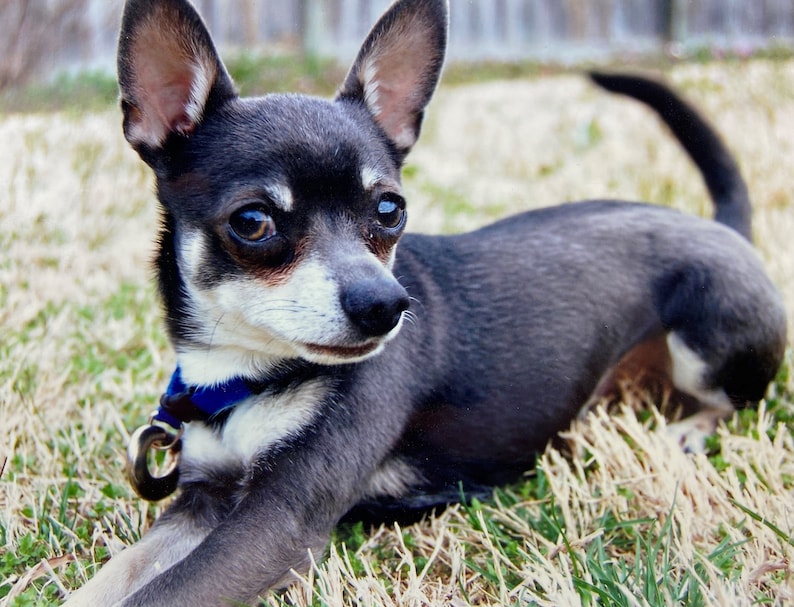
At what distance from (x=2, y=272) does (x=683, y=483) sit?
3431mm

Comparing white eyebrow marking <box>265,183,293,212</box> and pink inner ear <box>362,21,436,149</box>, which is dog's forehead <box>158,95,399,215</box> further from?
pink inner ear <box>362,21,436,149</box>

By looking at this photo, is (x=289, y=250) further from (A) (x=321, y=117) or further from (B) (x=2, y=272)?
(B) (x=2, y=272)

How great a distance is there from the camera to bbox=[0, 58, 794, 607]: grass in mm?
2146

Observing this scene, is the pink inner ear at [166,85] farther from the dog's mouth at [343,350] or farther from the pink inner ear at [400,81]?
the dog's mouth at [343,350]

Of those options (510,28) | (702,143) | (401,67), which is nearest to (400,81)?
(401,67)

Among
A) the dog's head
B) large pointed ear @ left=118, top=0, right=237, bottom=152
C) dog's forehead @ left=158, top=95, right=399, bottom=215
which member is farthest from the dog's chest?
large pointed ear @ left=118, top=0, right=237, bottom=152

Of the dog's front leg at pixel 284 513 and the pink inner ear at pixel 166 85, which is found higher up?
the pink inner ear at pixel 166 85

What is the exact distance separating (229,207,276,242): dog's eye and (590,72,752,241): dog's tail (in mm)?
2032

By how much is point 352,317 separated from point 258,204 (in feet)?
1.33

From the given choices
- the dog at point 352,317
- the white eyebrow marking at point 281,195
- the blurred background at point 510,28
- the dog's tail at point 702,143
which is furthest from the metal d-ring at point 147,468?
the blurred background at point 510,28

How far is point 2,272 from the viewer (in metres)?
4.31

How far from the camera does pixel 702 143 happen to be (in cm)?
378

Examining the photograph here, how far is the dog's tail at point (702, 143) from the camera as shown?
145 inches

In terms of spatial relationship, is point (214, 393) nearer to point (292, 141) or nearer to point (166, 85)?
point (292, 141)
